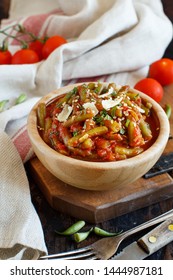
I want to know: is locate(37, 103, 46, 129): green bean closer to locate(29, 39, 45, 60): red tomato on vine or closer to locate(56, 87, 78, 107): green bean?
locate(56, 87, 78, 107): green bean

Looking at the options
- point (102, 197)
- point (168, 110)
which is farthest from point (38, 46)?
point (102, 197)

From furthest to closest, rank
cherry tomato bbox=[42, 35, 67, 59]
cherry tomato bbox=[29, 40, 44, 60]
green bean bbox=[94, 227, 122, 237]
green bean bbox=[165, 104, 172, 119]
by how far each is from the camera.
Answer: cherry tomato bbox=[29, 40, 44, 60], cherry tomato bbox=[42, 35, 67, 59], green bean bbox=[165, 104, 172, 119], green bean bbox=[94, 227, 122, 237]

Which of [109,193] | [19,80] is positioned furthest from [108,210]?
[19,80]

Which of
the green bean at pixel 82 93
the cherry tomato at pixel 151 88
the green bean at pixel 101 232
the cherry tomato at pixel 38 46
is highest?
the green bean at pixel 82 93

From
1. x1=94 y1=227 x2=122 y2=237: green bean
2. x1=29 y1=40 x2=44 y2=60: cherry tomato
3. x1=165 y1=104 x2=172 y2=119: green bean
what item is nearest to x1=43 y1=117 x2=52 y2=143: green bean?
x1=94 y1=227 x2=122 y2=237: green bean

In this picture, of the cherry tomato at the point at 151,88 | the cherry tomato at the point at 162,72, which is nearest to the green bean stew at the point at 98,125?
the cherry tomato at the point at 151,88

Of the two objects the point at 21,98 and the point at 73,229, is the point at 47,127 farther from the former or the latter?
the point at 21,98

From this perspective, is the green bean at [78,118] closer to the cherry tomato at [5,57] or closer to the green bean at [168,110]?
the green bean at [168,110]

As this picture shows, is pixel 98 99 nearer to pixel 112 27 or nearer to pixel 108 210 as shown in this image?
pixel 108 210
